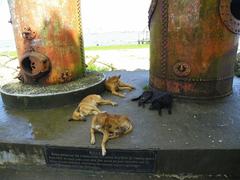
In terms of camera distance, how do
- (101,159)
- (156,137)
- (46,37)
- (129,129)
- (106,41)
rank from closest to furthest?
(101,159) → (156,137) → (129,129) → (46,37) → (106,41)

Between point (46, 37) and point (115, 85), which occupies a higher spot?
point (46, 37)

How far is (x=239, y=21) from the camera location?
163 inches

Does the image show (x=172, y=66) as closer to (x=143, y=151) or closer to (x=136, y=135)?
(x=136, y=135)

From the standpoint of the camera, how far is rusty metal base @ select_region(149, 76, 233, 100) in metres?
4.23

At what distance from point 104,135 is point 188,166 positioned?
1.12m

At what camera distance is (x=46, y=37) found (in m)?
4.51

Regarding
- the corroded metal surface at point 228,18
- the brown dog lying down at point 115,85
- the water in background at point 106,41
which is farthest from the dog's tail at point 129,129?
the water in background at point 106,41

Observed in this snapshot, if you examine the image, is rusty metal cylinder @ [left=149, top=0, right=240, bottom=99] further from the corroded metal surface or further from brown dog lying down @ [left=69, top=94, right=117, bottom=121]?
brown dog lying down @ [left=69, top=94, right=117, bottom=121]

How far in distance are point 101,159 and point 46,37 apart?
269 cm

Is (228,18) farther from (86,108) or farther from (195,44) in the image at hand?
(86,108)

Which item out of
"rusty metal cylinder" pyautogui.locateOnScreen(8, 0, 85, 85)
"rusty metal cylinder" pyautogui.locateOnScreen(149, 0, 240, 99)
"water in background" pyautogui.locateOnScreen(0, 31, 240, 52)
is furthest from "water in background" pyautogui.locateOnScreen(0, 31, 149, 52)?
"rusty metal cylinder" pyautogui.locateOnScreen(149, 0, 240, 99)

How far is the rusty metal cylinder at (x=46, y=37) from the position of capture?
4398 millimetres

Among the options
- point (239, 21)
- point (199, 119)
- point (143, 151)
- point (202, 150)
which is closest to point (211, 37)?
point (239, 21)

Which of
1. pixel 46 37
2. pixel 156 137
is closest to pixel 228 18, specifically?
pixel 156 137
